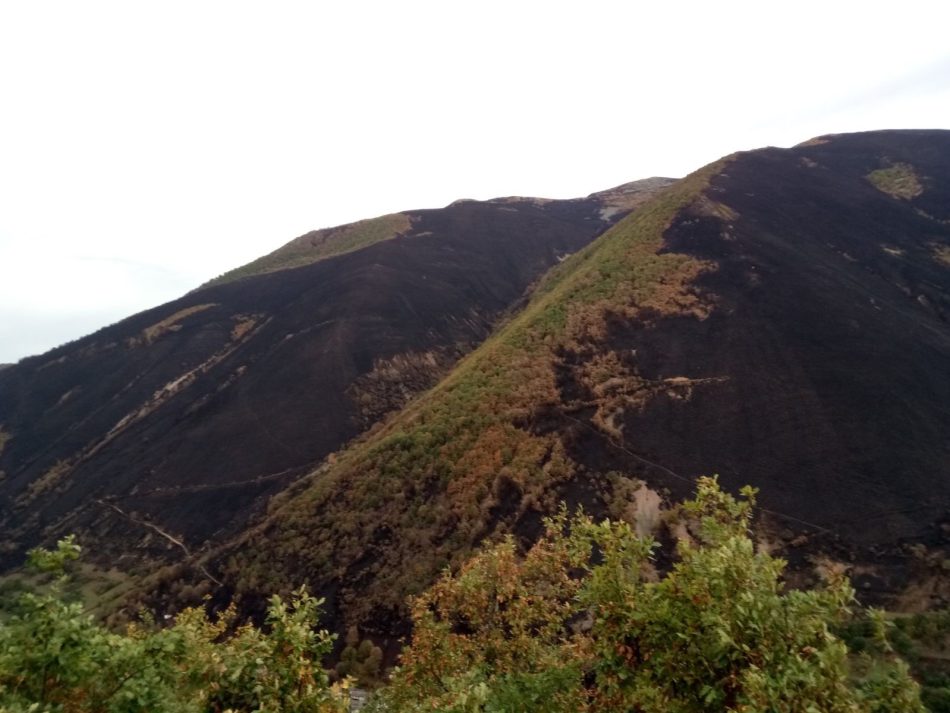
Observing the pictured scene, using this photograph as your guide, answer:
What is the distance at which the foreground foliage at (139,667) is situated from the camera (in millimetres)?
4723

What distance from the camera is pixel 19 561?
26641 mm

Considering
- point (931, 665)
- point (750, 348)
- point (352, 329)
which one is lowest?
point (931, 665)

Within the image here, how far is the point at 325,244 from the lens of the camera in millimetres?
64312

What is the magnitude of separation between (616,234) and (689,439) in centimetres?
2346

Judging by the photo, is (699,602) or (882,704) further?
(699,602)

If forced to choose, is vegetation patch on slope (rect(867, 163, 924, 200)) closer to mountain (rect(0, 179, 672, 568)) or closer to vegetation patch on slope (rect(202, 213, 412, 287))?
mountain (rect(0, 179, 672, 568))

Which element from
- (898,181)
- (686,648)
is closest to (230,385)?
(686,648)

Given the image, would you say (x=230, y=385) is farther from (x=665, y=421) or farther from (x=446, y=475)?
(x=665, y=421)

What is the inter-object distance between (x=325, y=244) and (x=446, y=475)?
49.4 meters

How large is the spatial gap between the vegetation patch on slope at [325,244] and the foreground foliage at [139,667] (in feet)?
180

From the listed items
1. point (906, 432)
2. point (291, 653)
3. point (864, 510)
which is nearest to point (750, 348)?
point (906, 432)

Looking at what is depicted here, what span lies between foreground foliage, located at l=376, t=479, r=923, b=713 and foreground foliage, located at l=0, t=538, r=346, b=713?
1689mm

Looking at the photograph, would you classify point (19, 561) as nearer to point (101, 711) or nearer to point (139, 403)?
point (139, 403)

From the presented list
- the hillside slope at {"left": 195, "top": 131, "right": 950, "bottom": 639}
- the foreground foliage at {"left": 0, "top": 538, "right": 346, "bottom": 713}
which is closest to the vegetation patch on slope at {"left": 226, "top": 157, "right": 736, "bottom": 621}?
the hillside slope at {"left": 195, "top": 131, "right": 950, "bottom": 639}
